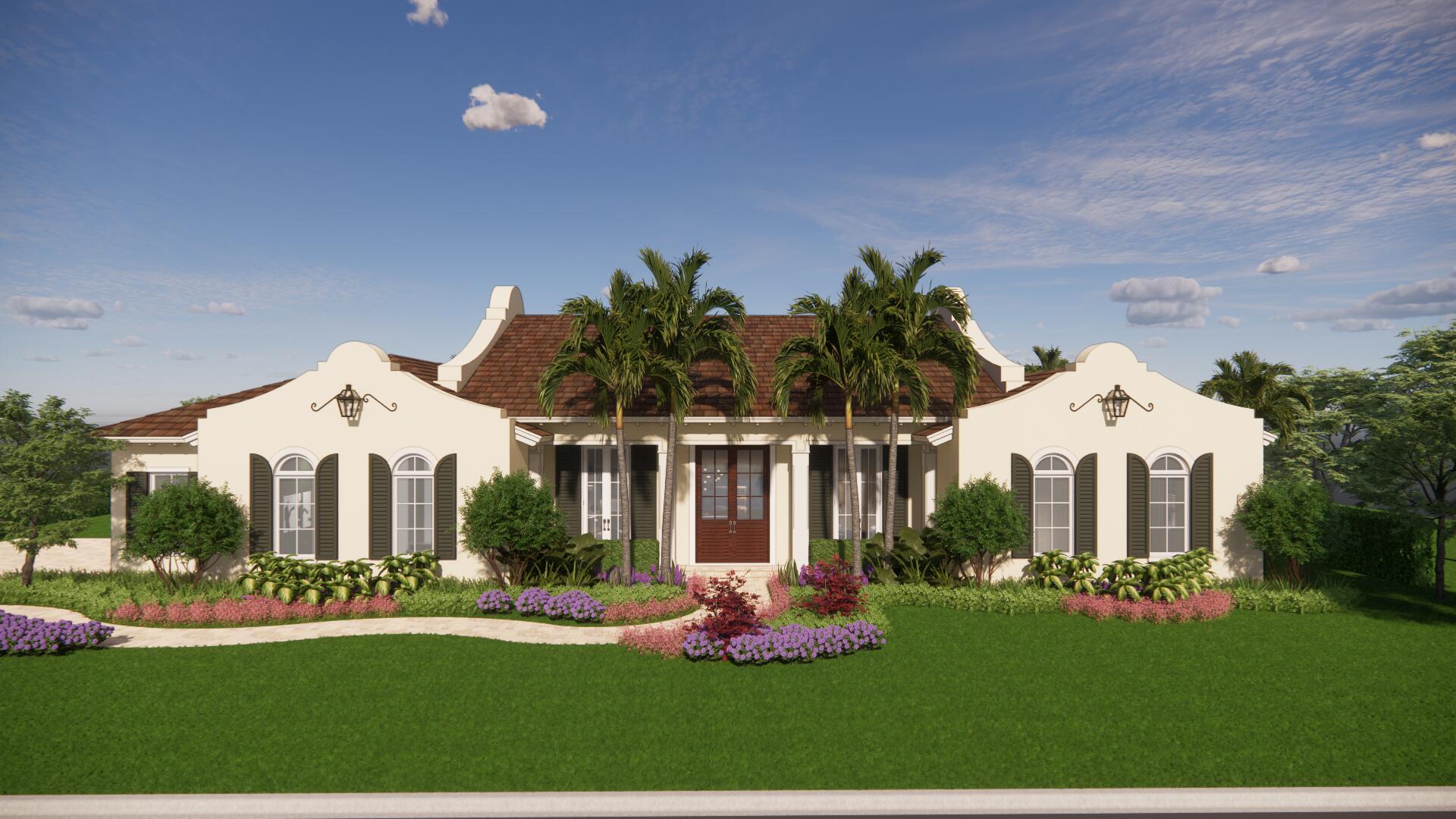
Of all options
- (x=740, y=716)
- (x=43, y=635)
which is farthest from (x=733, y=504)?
(x=43, y=635)

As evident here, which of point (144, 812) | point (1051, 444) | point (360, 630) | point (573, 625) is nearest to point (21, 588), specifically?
point (360, 630)

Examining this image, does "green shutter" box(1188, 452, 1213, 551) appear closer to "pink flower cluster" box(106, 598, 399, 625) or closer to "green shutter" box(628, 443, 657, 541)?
"green shutter" box(628, 443, 657, 541)

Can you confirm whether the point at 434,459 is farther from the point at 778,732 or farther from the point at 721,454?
the point at 778,732

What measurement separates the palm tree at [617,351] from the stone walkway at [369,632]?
9.53 feet

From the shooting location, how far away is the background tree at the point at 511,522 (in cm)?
1410

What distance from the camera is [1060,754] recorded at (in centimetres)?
704

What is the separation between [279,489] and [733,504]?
10.0 metres

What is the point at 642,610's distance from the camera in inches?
511

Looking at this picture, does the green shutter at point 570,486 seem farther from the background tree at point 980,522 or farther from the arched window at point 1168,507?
the arched window at point 1168,507

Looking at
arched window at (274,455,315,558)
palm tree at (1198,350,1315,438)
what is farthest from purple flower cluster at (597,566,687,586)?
palm tree at (1198,350,1315,438)

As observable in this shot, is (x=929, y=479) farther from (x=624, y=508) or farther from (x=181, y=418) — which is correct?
(x=181, y=418)

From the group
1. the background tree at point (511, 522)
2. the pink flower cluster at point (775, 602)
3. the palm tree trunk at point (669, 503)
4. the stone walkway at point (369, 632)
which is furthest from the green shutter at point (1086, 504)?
the background tree at point (511, 522)

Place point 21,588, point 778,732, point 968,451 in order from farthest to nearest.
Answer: point 968,451 → point 21,588 → point 778,732

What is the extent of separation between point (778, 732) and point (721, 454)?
1021 cm
